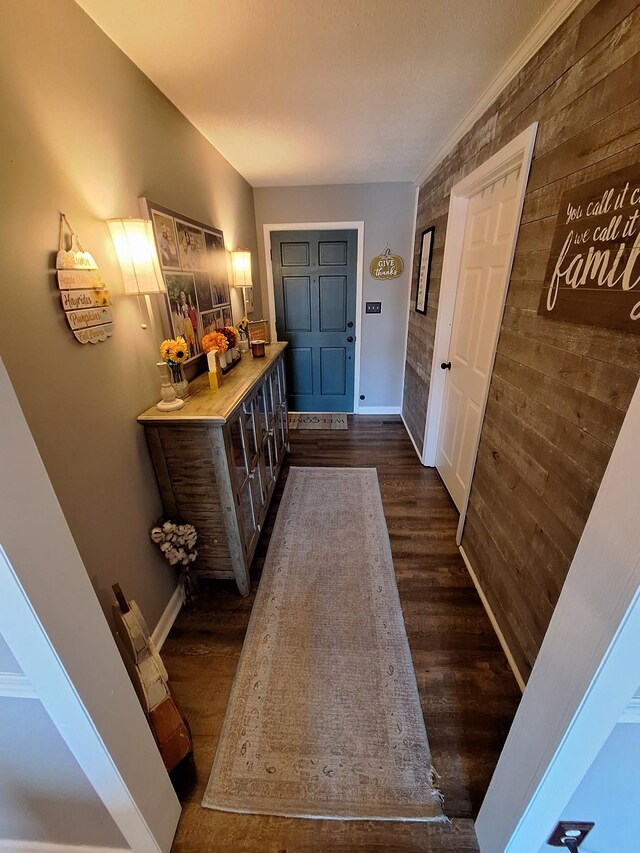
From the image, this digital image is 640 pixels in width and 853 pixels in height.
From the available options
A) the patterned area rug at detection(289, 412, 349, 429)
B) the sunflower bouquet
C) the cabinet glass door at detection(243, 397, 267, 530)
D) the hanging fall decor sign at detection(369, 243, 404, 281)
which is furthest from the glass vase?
the hanging fall decor sign at detection(369, 243, 404, 281)

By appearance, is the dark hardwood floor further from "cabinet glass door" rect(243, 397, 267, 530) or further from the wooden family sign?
the wooden family sign

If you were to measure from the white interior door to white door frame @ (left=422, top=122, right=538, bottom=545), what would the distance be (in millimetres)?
39

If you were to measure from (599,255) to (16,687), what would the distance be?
1767mm

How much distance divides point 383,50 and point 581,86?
31.7 inches

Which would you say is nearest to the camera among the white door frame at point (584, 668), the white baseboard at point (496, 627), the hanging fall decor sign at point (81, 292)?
the white door frame at point (584, 668)

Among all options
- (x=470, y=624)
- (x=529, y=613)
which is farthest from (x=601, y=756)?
(x=470, y=624)

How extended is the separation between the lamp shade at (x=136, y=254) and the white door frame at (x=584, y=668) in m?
1.55

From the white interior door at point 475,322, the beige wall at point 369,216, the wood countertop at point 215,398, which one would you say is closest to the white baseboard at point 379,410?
the beige wall at point 369,216

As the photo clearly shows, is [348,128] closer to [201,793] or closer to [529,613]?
[529,613]

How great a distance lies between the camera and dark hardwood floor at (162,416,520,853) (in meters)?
1.01

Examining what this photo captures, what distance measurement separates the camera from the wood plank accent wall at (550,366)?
0.92 m

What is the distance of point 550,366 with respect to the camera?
1198mm

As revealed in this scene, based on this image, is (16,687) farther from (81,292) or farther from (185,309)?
(185,309)

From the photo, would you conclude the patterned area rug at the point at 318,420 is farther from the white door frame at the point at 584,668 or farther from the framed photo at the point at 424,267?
the white door frame at the point at 584,668
